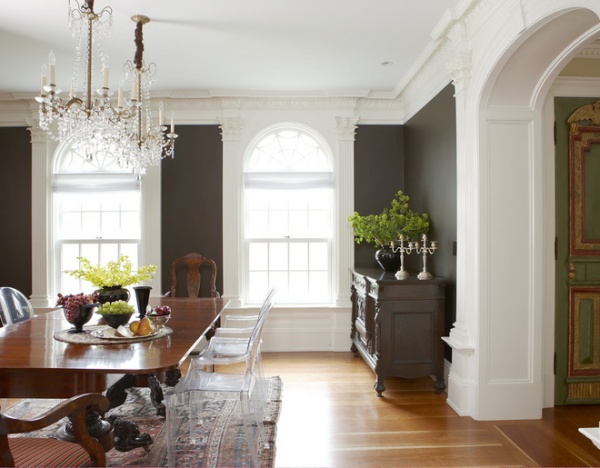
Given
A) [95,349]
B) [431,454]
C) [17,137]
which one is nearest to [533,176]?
[431,454]

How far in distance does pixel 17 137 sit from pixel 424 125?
15.6ft

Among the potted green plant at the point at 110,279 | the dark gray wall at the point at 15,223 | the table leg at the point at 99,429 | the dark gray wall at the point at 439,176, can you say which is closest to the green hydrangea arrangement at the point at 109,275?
the potted green plant at the point at 110,279

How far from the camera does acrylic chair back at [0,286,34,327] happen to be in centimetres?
362

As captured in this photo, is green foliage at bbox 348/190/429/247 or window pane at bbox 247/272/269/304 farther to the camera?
window pane at bbox 247/272/269/304

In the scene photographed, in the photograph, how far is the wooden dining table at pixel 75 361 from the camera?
7.20ft

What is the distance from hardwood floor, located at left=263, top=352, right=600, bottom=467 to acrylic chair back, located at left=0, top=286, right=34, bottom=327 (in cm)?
223

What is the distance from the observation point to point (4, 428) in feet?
5.14

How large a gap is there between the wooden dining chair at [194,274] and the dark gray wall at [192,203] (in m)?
0.13

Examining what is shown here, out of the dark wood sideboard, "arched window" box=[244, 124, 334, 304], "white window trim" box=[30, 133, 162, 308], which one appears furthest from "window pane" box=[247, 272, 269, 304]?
the dark wood sideboard

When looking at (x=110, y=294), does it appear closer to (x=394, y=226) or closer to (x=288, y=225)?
(x=394, y=226)

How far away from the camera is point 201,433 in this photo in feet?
10.7

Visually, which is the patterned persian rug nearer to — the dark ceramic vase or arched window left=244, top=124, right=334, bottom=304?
the dark ceramic vase

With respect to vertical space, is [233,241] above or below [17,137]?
below

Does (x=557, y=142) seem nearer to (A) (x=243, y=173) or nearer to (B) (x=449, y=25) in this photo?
(B) (x=449, y=25)
